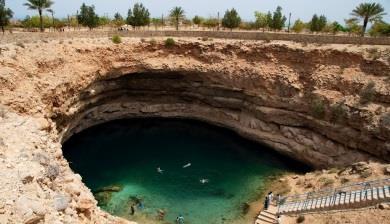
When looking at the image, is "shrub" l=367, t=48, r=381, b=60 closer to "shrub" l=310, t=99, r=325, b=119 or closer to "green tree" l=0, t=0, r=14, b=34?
"shrub" l=310, t=99, r=325, b=119

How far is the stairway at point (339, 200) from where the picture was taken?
25.1 metres

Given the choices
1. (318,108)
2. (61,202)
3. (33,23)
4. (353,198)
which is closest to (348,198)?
(353,198)

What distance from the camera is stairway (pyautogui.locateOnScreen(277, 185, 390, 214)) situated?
2512 centimetres

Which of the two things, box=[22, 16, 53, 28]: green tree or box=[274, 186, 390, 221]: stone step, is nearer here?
box=[274, 186, 390, 221]: stone step

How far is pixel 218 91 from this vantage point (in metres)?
47.8

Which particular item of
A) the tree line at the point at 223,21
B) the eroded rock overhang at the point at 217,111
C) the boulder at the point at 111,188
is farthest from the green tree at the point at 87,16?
the boulder at the point at 111,188

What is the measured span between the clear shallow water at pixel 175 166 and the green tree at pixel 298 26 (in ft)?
90.0

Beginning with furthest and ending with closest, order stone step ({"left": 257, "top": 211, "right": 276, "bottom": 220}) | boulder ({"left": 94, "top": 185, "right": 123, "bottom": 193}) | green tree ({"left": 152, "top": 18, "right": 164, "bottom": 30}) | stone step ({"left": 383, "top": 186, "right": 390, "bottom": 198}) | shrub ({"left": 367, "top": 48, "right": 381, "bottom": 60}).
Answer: green tree ({"left": 152, "top": 18, "right": 164, "bottom": 30}), shrub ({"left": 367, "top": 48, "right": 381, "bottom": 60}), boulder ({"left": 94, "top": 185, "right": 123, "bottom": 193}), stone step ({"left": 257, "top": 211, "right": 276, "bottom": 220}), stone step ({"left": 383, "top": 186, "right": 390, "bottom": 198})

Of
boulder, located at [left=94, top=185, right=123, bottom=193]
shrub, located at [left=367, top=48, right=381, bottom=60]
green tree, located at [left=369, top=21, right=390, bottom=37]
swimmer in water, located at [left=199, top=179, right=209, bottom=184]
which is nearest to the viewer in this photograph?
boulder, located at [left=94, top=185, right=123, bottom=193]

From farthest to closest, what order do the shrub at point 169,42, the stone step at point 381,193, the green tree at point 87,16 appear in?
the green tree at point 87,16, the shrub at point 169,42, the stone step at point 381,193

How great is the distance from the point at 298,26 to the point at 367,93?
103ft

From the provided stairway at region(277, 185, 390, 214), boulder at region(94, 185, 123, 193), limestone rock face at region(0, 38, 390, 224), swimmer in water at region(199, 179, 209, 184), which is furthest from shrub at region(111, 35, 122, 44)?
stairway at region(277, 185, 390, 214)

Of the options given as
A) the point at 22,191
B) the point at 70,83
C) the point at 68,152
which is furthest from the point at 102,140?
the point at 22,191

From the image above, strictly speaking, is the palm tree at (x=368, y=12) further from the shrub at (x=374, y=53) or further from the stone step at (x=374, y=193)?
the stone step at (x=374, y=193)
